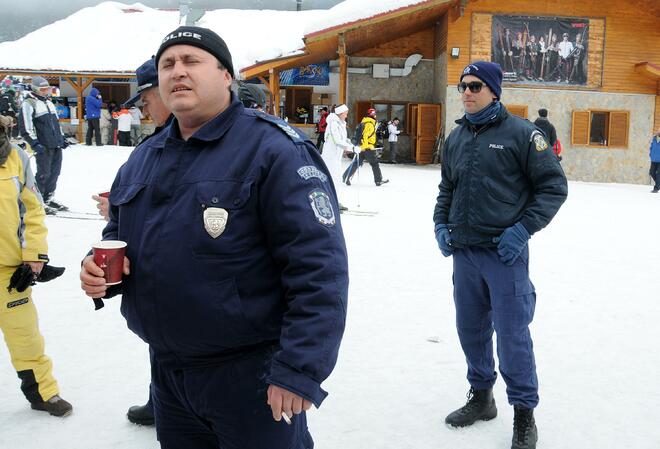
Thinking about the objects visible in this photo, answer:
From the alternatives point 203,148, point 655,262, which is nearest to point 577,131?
point 655,262

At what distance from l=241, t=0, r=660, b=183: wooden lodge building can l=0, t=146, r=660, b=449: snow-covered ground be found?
1414cm

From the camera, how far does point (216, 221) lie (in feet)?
5.66

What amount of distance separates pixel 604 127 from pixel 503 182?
20911mm

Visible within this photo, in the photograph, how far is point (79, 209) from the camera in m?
10.0

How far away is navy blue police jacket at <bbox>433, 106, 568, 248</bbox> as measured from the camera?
10.1 feet

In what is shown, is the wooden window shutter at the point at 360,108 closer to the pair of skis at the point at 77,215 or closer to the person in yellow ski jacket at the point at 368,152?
the person in yellow ski jacket at the point at 368,152

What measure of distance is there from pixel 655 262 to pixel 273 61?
47.6 ft

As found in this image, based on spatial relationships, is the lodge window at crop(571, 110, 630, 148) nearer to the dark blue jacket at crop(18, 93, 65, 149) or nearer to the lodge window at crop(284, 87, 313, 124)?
the lodge window at crop(284, 87, 313, 124)

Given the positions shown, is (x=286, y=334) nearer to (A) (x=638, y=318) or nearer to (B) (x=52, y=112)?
(A) (x=638, y=318)

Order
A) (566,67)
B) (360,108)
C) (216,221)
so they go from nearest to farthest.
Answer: (216,221) → (566,67) → (360,108)

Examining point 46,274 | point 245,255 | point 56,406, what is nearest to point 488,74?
point 245,255

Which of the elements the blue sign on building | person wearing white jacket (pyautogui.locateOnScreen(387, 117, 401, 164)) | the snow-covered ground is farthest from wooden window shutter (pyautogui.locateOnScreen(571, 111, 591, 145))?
the snow-covered ground

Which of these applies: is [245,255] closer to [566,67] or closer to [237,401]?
[237,401]

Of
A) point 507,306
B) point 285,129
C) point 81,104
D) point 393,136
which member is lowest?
point 507,306
